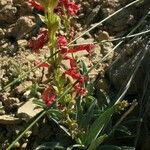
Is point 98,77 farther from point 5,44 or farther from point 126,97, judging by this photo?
point 5,44

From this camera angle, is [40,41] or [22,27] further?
[22,27]

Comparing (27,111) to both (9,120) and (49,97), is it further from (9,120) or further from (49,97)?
(49,97)

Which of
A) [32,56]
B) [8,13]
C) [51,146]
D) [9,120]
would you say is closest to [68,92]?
[51,146]

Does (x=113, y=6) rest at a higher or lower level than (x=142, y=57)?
higher

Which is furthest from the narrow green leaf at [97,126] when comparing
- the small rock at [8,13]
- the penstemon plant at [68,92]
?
the small rock at [8,13]

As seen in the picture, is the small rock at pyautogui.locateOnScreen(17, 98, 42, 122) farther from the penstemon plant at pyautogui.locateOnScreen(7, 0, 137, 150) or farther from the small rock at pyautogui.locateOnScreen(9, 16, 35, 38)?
the small rock at pyautogui.locateOnScreen(9, 16, 35, 38)

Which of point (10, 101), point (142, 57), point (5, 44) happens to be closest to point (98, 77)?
point (142, 57)
